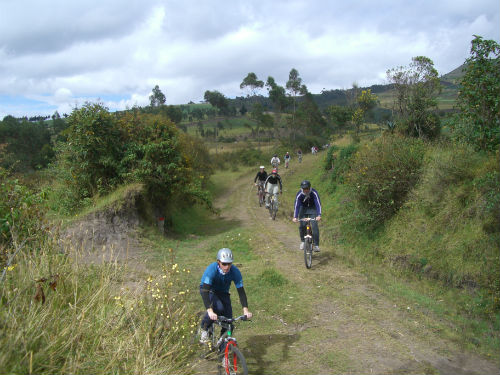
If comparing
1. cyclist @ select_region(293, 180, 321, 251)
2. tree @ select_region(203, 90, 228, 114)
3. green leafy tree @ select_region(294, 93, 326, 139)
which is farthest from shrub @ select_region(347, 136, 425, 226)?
tree @ select_region(203, 90, 228, 114)

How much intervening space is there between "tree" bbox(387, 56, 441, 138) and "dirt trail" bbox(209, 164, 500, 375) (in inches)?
488

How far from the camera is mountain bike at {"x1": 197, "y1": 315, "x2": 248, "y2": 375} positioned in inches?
198

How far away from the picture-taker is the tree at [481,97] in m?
10.4

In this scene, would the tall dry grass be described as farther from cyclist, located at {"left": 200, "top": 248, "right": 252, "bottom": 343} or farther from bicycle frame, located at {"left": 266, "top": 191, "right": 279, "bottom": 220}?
bicycle frame, located at {"left": 266, "top": 191, "right": 279, "bottom": 220}

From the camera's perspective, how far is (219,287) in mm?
5848

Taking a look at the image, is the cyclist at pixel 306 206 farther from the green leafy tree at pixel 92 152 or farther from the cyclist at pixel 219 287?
the green leafy tree at pixel 92 152

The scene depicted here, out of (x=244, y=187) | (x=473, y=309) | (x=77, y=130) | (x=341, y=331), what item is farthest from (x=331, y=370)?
(x=244, y=187)

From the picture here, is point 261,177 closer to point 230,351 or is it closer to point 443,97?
point 230,351

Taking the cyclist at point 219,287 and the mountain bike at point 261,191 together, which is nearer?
the cyclist at point 219,287

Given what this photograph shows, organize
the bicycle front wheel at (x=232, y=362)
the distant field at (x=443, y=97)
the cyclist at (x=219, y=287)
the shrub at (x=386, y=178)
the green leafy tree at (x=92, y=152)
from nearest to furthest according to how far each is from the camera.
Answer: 1. the bicycle front wheel at (x=232, y=362)
2. the cyclist at (x=219, y=287)
3. the shrub at (x=386, y=178)
4. the green leafy tree at (x=92, y=152)
5. the distant field at (x=443, y=97)

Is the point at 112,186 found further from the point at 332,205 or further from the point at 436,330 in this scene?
the point at 436,330

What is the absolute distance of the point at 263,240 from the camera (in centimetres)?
1361

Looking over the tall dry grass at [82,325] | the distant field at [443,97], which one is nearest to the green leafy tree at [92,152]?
the tall dry grass at [82,325]

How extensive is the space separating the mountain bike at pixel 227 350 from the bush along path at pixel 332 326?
38cm
